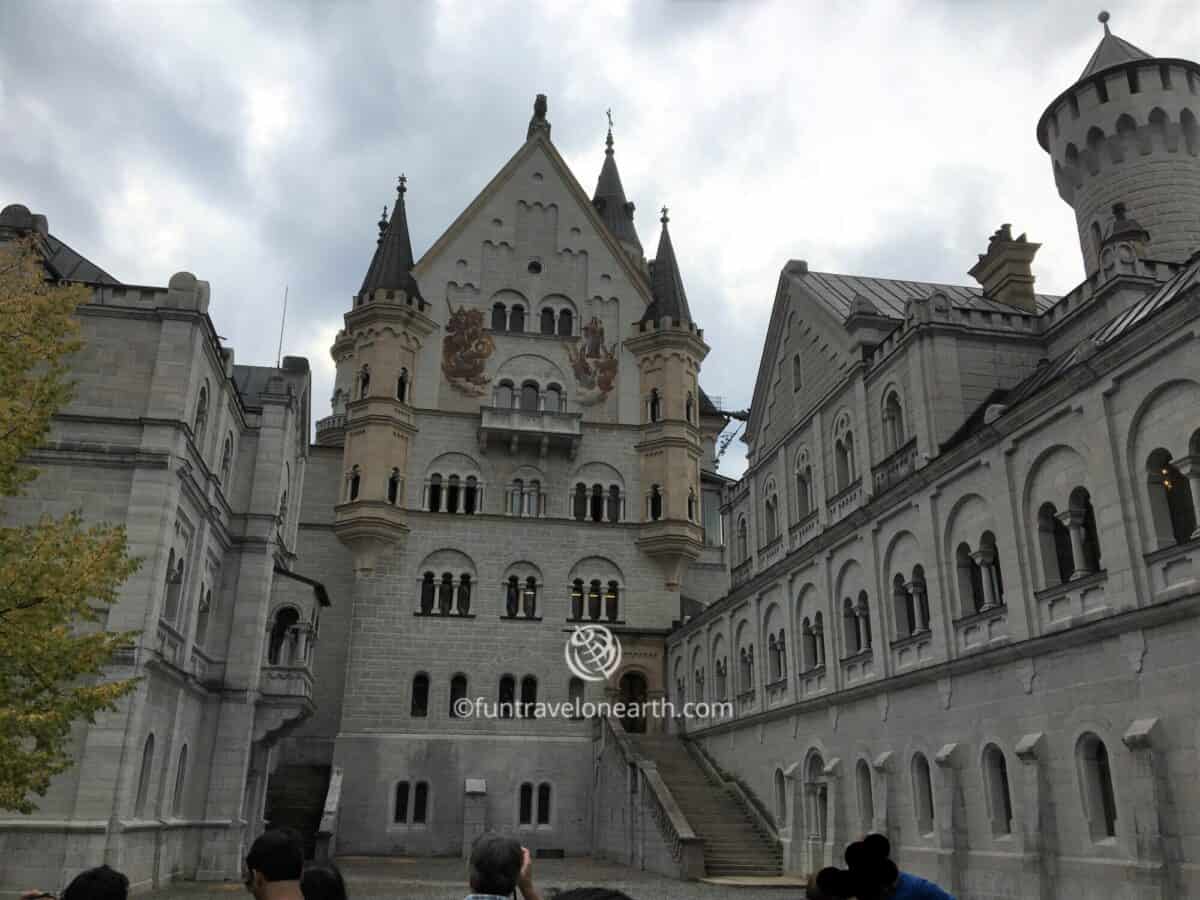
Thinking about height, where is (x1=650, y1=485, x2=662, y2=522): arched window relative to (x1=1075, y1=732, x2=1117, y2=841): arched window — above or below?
above

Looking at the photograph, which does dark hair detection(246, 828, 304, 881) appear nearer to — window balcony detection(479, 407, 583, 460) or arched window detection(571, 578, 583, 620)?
arched window detection(571, 578, 583, 620)

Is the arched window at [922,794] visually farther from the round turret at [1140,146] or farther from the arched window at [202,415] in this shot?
the arched window at [202,415]

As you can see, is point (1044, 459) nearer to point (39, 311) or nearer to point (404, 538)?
point (39, 311)

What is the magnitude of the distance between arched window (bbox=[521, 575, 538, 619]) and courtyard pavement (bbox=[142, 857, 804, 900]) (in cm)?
1185

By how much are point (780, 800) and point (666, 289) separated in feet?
92.4

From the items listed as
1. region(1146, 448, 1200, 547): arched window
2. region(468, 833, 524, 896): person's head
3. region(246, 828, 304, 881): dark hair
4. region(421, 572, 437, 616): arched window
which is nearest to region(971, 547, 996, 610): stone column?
region(1146, 448, 1200, 547): arched window

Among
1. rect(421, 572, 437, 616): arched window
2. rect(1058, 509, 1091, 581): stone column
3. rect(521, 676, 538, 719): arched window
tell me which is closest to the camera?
rect(1058, 509, 1091, 581): stone column

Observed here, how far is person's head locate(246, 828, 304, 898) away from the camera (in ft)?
17.1

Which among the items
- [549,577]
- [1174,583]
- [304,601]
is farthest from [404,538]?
[1174,583]

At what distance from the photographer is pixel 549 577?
4669cm

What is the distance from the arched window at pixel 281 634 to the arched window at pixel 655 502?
18.8 metres

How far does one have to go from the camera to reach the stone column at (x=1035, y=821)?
18.4m

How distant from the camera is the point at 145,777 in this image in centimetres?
2512

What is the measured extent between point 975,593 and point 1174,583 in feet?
21.4
